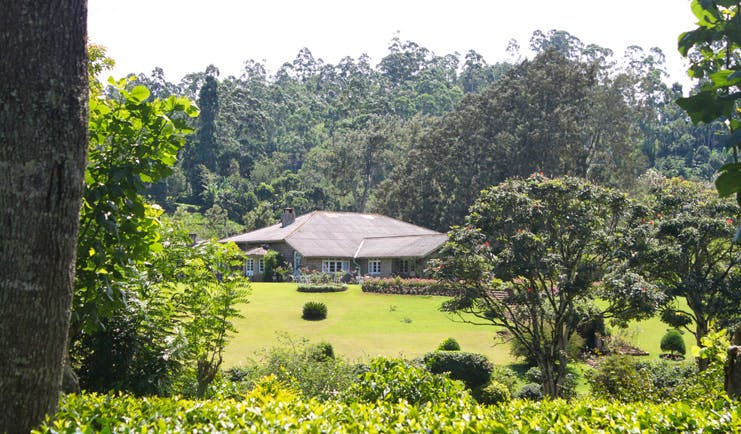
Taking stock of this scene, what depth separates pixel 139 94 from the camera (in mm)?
5672

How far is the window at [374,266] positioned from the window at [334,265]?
1815 mm

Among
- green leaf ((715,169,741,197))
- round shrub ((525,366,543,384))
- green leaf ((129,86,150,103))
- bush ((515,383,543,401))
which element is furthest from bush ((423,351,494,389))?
green leaf ((715,169,741,197))

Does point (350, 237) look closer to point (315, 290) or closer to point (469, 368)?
point (315, 290)

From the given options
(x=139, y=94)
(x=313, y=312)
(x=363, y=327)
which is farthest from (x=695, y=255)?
(x=139, y=94)

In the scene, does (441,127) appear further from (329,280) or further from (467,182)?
(329,280)

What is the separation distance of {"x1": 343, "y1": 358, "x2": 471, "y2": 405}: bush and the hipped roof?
32632 millimetres

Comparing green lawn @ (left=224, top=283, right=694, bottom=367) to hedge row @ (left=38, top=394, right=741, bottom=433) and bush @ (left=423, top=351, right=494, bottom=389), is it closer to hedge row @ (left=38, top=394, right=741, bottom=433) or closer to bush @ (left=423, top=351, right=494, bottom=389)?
bush @ (left=423, top=351, right=494, bottom=389)

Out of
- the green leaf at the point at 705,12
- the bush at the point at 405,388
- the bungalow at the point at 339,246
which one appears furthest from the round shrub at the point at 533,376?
the bungalow at the point at 339,246

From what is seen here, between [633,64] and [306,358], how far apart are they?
258 feet

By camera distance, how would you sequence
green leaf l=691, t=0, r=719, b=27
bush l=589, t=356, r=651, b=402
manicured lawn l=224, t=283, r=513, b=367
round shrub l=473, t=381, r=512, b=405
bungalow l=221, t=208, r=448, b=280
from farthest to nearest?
bungalow l=221, t=208, r=448, b=280 → manicured lawn l=224, t=283, r=513, b=367 → round shrub l=473, t=381, r=512, b=405 → bush l=589, t=356, r=651, b=402 → green leaf l=691, t=0, r=719, b=27

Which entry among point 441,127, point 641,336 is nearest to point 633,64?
point 441,127

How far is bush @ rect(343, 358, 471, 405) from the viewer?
24.7 feet

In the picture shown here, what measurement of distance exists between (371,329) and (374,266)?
2066 centimetres

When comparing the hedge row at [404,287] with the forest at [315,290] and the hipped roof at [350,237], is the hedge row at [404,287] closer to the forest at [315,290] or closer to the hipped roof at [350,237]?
the forest at [315,290]
